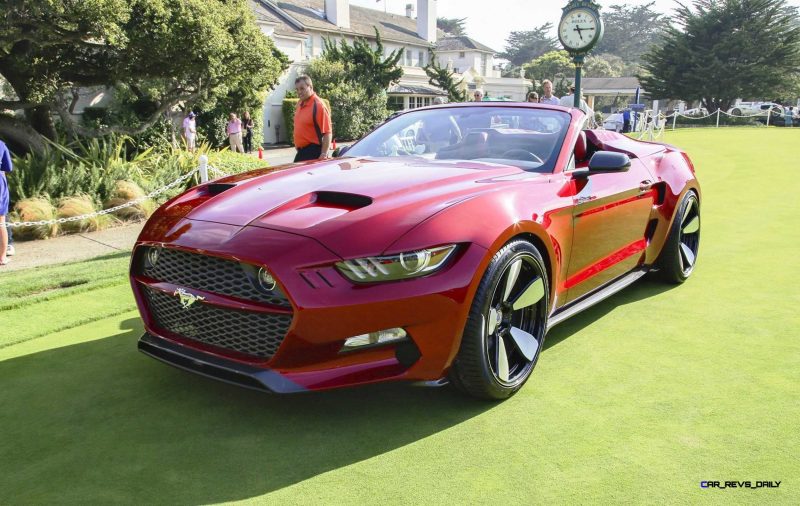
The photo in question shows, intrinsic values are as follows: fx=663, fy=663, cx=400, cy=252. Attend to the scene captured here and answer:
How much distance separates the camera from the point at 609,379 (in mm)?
3592

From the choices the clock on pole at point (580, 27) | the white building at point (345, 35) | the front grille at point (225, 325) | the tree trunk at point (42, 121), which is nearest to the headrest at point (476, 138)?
the front grille at point (225, 325)

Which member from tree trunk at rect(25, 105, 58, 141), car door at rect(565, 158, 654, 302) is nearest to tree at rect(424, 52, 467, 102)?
tree trunk at rect(25, 105, 58, 141)

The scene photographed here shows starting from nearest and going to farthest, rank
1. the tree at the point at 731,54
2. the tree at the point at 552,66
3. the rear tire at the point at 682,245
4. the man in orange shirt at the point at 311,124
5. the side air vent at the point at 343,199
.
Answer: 1. the side air vent at the point at 343,199
2. the rear tire at the point at 682,245
3. the man in orange shirt at the point at 311,124
4. the tree at the point at 731,54
5. the tree at the point at 552,66

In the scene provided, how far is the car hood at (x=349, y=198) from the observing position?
283 cm

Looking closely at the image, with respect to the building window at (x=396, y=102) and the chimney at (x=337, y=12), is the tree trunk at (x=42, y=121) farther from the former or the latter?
the chimney at (x=337, y=12)

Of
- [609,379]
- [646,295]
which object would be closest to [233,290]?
[609,379]

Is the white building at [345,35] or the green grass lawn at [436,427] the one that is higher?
the white building at [345,35]

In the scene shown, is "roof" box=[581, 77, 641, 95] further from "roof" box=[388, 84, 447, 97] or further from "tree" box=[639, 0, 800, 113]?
"roof" box=[388, 84, 447, 97]

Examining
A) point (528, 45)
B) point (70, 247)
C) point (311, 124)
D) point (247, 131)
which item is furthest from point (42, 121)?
point (528, 45)

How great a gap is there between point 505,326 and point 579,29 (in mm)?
11151

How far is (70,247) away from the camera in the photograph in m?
8.23

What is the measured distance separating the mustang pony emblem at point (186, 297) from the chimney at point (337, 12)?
45.0 meters

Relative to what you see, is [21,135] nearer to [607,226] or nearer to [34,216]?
[34,216]

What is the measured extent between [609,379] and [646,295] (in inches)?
71.4
